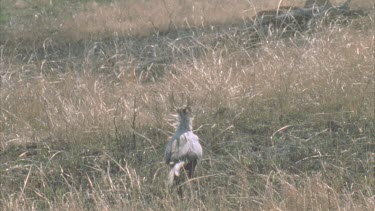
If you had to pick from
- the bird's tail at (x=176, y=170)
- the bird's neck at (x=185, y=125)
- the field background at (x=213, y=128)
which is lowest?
the field background at (x=213, y=128)

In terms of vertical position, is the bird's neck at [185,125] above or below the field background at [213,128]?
above

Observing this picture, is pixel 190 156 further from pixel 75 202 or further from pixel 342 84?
pixel 342 84

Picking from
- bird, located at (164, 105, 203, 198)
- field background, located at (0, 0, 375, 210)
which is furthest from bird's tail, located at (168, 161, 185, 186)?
field background, located at (0, 0, 375, 210)

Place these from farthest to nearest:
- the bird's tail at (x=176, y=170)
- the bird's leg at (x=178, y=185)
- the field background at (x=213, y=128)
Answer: the field background at (x=213, y=128) < the bird's leg at (x=178, y=185) < the bird's tail at (x=176, y=170)

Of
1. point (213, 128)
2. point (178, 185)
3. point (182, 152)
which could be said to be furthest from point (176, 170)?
point (213, 128)

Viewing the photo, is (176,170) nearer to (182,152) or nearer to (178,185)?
(182,152)

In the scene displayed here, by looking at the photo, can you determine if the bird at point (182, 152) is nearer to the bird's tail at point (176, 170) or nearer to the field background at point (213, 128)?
the bird's tail at point (176, 170)

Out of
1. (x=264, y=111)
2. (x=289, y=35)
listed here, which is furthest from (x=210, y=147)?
(x=289, y=35)

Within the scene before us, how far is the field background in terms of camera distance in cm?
448

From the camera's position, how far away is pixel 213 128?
5.47 m

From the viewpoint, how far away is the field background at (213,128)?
14.7 ft

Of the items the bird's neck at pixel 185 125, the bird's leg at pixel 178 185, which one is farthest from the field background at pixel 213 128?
the bird's neck at pixel 185 125

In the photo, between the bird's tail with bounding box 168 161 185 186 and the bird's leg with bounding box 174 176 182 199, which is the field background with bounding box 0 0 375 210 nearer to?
the bird's leg with bounding box 174 176 182 199

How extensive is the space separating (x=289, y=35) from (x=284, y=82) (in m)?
2.73
